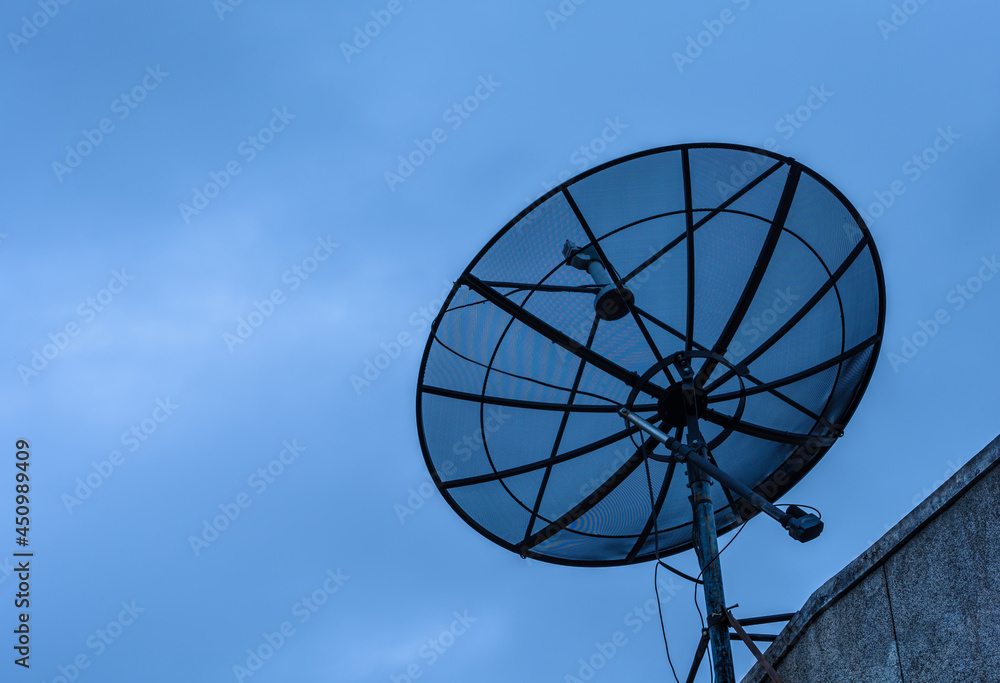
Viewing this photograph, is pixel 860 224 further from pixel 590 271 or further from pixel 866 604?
pixel 866 604

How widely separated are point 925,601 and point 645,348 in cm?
485

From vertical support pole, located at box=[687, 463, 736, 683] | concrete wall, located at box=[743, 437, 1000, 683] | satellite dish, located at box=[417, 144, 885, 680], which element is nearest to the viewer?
concrete wall, located at box=[743, 437, 1000, 683]

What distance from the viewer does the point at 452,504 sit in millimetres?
9438

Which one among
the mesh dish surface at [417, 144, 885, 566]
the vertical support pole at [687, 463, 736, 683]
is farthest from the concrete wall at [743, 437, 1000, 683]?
the mesh dish surface at [417, 144, 885, 566]

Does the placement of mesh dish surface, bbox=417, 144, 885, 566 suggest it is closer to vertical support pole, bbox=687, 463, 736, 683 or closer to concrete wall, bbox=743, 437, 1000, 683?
vertical support pole, bbox=687, 463, 736, 683

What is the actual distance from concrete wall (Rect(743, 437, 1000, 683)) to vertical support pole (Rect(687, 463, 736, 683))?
34.2 inches

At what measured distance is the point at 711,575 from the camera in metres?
7.25

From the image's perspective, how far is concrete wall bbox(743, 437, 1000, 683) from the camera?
4711mm

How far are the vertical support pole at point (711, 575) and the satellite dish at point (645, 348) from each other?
854 mm

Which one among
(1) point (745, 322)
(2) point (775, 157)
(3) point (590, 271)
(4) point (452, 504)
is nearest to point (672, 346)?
(1) point (745, 322)

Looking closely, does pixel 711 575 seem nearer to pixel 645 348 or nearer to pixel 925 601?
pixel 925 601

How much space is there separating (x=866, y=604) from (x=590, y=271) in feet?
14.3

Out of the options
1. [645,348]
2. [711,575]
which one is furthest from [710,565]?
[645,348]

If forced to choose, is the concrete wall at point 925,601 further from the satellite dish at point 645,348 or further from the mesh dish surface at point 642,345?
Answer: the mesh dish surface at point 642,345
